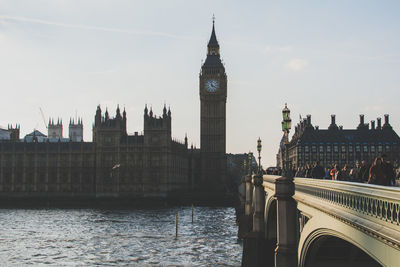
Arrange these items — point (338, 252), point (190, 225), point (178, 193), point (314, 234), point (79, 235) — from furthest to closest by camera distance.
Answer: point (178, 193), point (190, 225), point (79, 235), point (338, 252), point (314, 234)

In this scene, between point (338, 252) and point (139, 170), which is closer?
point (338, 252)

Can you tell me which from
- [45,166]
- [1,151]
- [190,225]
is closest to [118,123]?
[45,166]

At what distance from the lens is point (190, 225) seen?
206 feet

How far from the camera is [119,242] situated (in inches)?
1919

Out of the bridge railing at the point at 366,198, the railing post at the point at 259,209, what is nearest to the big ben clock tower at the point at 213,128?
the railing post at the point at 259,209

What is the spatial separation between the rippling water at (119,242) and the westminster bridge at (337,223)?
62.5 feet

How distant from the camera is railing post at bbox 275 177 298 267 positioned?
61.1 feet

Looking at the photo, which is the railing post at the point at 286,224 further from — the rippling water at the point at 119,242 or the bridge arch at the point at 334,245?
the rippling water at the point at 119,242

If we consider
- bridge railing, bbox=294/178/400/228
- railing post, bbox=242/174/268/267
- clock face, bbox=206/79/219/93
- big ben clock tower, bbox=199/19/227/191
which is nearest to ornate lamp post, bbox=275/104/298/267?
bridge railing, bbox=294/178/400/228

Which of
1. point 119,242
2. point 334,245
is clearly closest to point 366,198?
point 334,245

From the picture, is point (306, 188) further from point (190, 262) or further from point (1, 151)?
point (1, 151)

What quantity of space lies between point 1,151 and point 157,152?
117 ft

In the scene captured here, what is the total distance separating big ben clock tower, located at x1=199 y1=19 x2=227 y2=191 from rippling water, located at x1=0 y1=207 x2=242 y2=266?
51.5 meters

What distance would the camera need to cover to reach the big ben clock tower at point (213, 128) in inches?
4872
